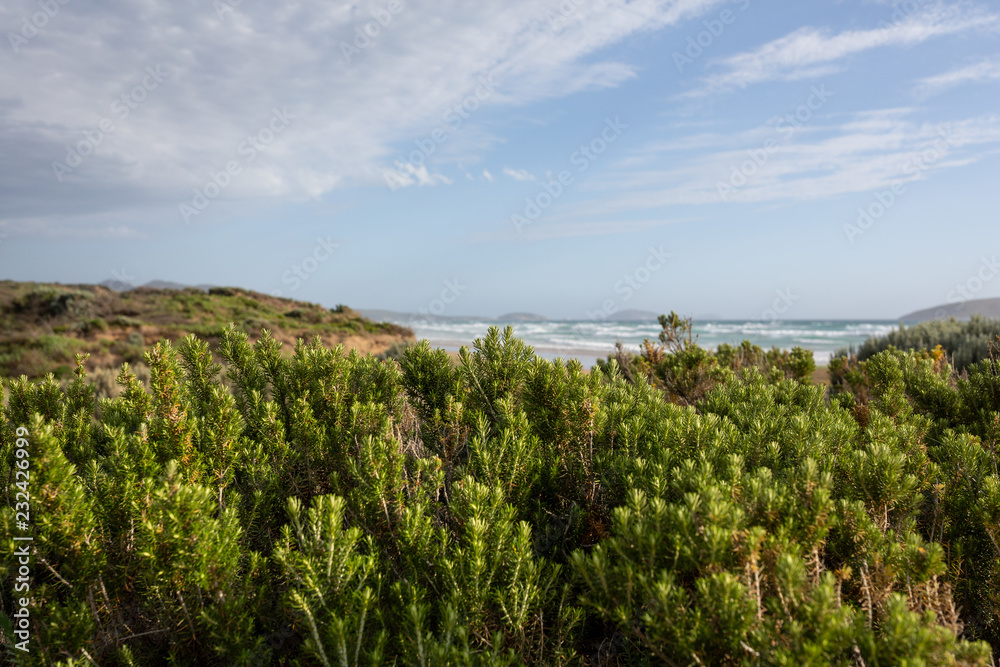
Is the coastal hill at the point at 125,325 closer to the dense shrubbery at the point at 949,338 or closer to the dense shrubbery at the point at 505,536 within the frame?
the dense shrubbery at the point at 505,536

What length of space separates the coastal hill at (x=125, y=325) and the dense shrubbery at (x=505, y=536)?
12258 millimetres

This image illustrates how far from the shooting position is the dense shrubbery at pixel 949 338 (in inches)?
377

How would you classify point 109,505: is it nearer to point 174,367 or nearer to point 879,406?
point 174,367

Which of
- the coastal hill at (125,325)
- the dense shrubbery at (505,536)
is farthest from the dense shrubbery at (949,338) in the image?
the coastal hill at (125,325)

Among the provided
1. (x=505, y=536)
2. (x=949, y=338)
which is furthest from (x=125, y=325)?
(x=949, y=338)

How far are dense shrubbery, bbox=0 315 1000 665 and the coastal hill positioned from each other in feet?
40.2

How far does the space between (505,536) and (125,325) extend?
989 inches

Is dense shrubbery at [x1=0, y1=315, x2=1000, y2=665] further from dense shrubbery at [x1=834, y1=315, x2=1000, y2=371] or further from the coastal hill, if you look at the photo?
the coastal hill

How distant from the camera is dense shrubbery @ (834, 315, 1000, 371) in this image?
9578 mm

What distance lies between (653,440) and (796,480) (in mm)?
705

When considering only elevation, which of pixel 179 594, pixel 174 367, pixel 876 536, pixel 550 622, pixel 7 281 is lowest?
pixel 550 622

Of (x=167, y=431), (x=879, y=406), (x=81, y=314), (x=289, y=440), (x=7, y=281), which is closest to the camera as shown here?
(x=167, y=431)

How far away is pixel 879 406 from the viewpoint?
322 cm

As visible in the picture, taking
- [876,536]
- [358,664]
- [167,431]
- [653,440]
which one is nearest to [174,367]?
[167,431]
